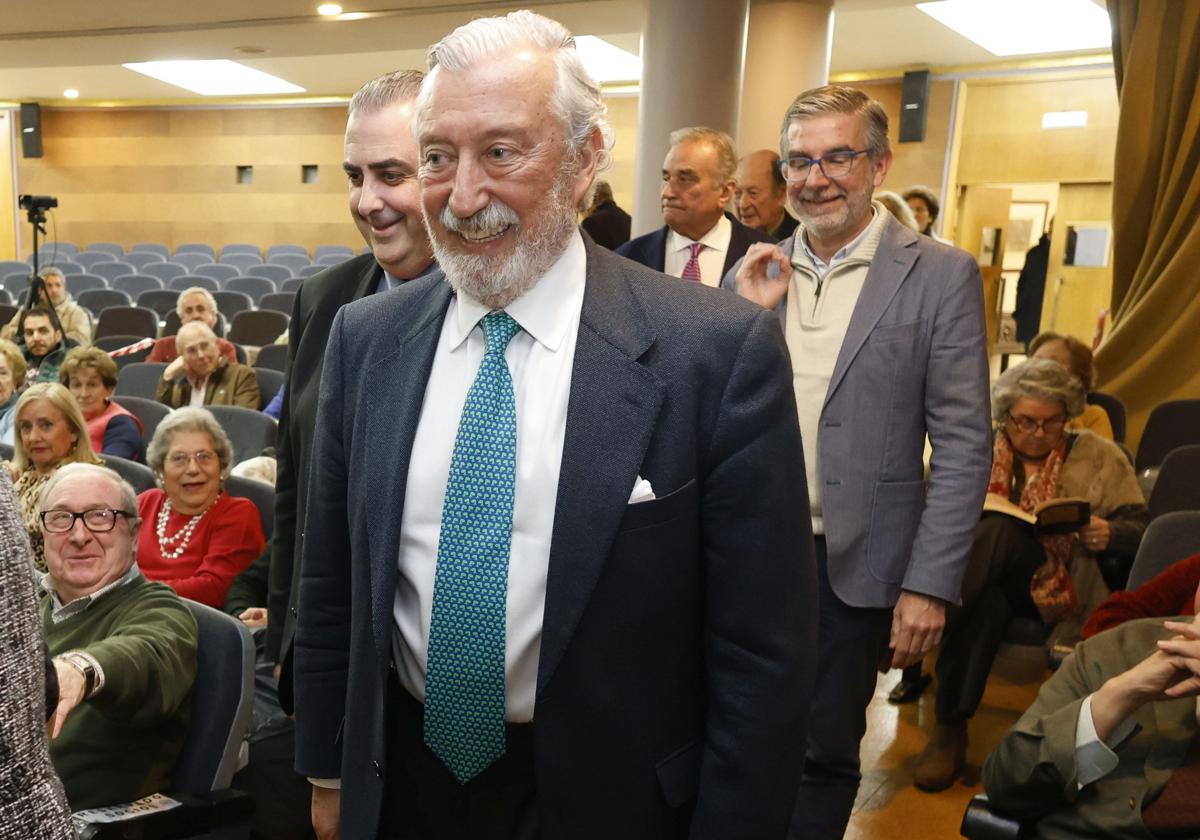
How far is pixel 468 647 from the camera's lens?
43.6 inches

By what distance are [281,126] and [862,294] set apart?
14855 millimetres

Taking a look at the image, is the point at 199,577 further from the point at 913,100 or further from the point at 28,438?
the point at 913,100

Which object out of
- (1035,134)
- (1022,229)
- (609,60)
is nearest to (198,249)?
(609,60)

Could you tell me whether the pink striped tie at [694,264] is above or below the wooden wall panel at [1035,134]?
below

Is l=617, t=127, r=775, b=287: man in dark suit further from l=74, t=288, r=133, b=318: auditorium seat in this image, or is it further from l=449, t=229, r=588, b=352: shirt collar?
l=74, t=288, r=133, b=318: auditorium seat

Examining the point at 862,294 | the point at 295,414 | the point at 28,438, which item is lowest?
the point at 28,438

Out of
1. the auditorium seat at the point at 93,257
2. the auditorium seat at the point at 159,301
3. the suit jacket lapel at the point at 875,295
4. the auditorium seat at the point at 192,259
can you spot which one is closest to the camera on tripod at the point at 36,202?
the auditorium seat at the point at 159,301

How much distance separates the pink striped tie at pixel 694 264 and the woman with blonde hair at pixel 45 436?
1.97 m

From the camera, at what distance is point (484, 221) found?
1.10 metres

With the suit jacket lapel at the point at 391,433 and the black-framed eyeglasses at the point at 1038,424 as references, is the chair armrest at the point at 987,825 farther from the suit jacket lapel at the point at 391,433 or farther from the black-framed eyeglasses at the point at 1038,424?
the black-framed eyeglasses at the point at 1038,424

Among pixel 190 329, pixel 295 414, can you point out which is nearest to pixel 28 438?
pixel 190 329

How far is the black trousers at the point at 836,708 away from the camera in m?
2.00

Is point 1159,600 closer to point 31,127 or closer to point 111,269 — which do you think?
point 111,269

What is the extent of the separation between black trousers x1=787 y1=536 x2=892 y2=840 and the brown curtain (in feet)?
10.8
